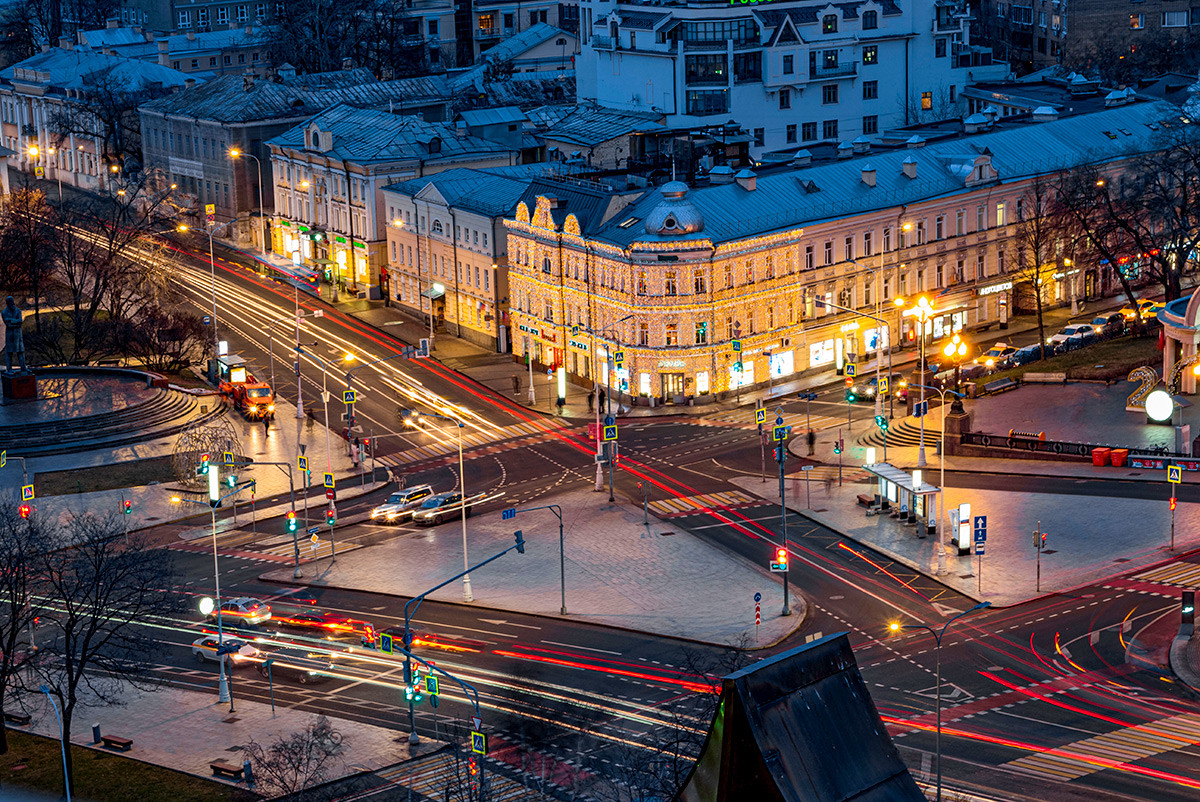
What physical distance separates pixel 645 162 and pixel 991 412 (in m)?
41.4

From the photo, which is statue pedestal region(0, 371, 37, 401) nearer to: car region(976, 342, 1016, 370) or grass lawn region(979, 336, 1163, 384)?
grass lawn region(979, 336, 1163, 384)

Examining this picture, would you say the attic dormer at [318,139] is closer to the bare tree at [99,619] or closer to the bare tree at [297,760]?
the bare tree at [99,619]

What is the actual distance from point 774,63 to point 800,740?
15635 centimetres

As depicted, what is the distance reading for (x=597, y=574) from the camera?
104312 mm

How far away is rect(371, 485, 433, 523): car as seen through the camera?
116125 millimetres

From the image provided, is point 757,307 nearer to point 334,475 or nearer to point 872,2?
point 334,475

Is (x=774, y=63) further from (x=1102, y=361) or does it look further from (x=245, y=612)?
(x=245, y=612)

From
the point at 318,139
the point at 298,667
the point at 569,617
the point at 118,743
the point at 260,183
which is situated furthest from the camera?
the point at 260,183

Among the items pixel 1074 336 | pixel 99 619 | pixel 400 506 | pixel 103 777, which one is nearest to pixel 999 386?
pixel 1074 336

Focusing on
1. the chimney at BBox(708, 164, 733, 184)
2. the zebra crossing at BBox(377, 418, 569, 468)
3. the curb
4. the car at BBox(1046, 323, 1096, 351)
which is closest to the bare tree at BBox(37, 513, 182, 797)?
the curb

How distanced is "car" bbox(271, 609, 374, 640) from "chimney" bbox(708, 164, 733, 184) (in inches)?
2214

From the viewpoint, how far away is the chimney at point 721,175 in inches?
5656

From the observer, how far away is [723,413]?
135 metres

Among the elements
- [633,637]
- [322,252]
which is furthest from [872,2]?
[633,637]
